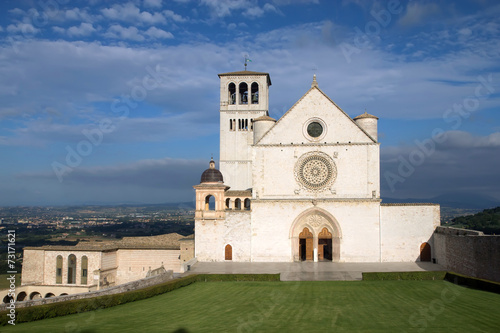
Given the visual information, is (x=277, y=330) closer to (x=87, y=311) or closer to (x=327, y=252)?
(x=87, y=311)

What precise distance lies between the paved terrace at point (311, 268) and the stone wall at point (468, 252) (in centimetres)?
115

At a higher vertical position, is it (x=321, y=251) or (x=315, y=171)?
(x=315, y=171)

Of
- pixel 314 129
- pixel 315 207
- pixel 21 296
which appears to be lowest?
pixel 21 296

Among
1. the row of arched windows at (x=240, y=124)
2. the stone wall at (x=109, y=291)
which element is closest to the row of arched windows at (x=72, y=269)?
the stone wall at (x=109, y=291)

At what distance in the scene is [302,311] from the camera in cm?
1845

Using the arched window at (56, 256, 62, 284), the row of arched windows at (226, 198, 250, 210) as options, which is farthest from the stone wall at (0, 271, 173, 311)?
the row of arched windows at (226, 198, 250, 210)

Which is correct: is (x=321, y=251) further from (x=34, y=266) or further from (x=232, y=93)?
(x=34, y=266)

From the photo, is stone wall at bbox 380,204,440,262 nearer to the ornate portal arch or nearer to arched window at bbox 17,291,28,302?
the ornate portal arch

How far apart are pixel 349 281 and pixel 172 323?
45.4ft

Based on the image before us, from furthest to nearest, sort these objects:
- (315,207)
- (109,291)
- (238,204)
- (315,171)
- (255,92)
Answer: (255,92)
(238,204)
(315,171)
(315,207)
(109,291)

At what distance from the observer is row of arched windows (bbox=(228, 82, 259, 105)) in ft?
157

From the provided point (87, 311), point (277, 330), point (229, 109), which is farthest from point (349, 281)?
point (229, 109)

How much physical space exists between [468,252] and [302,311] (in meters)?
14.2

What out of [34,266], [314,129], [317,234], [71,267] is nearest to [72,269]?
[71,267]
